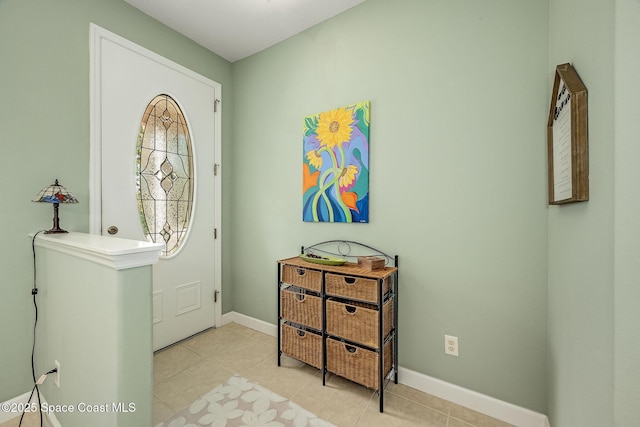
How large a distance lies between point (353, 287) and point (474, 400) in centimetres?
97

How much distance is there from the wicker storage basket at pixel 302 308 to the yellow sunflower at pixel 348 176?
2.89 feet

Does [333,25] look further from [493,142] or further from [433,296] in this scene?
[433,296]

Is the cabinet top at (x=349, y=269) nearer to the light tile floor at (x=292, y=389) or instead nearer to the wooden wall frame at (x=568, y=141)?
the light tile floor at (x=292, y=389)

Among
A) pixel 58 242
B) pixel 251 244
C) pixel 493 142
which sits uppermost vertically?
pixel 493 142

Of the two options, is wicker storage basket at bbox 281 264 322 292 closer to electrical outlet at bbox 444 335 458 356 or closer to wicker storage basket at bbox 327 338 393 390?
wicker storage basket at bbox 327 338 393 390

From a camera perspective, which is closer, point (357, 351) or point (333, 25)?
point (357, 351)

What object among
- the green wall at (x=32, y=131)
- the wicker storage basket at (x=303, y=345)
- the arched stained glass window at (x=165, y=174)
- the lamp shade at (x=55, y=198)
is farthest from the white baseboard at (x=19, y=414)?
the wicker storage basket at (x=303, y=345)

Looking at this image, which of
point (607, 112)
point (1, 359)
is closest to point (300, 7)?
point (607, 112)

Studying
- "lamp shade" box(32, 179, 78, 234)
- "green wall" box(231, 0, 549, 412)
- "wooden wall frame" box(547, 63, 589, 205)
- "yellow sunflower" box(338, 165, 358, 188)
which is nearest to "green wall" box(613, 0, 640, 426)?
"wooden wall frame" box(547, 63, 589, 205)

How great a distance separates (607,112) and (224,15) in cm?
249

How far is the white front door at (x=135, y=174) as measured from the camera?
1.90 m

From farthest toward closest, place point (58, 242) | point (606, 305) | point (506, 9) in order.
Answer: point (506, 9) → point (58, 242) → point (606, 305)

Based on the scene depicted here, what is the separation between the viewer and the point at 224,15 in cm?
211

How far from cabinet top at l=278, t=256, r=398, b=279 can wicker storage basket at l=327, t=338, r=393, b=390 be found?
1.53ft
